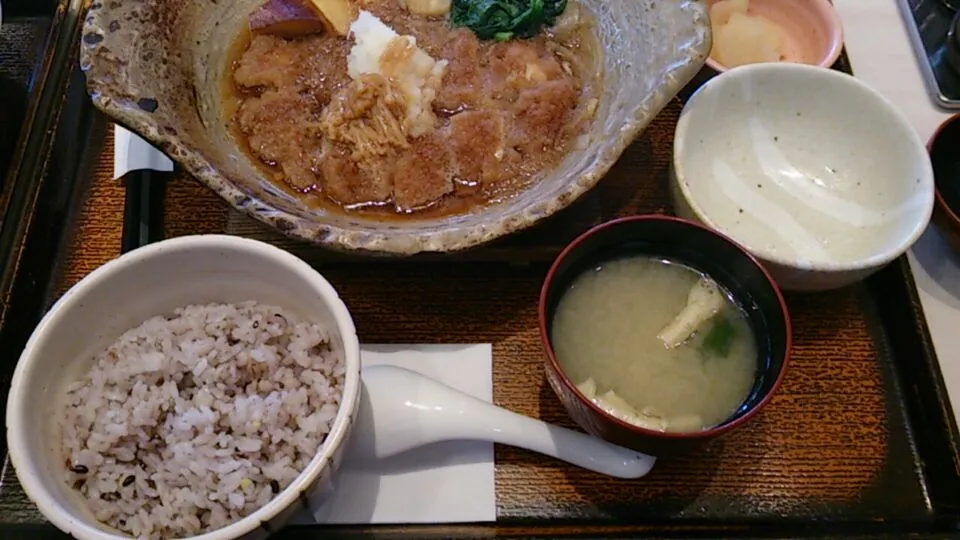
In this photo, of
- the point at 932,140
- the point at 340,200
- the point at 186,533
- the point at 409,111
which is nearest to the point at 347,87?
the point at 409,111

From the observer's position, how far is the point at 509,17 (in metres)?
2.19

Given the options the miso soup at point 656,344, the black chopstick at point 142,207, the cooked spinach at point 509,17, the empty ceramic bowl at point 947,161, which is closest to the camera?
the miso soup at point 656,344

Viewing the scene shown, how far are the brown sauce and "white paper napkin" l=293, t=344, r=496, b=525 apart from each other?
1.93 feet

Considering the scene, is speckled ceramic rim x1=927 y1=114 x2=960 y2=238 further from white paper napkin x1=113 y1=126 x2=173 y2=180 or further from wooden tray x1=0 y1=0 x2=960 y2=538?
white paper napkin x1=113 y1=126 x2=173 y2=180

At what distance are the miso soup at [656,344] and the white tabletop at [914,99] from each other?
0.62m

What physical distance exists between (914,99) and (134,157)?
7.15ft

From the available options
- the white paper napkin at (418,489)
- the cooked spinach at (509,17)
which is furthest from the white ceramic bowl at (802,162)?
the white paper napkin at (418,489)

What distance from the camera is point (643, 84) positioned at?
1.89m

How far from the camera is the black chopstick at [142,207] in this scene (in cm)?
187

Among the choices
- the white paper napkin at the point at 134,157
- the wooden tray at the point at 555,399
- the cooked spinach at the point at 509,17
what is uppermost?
the cooked spinach at the point at 509,17

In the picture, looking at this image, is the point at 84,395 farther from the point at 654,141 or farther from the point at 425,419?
the point at 654,141

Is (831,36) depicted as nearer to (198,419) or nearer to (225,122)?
(225,122)

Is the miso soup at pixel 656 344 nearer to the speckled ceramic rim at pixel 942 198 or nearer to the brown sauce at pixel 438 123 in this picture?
the brown sauce at pixel 438 123

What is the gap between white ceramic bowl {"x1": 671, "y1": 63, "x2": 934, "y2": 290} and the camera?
1951 mm
